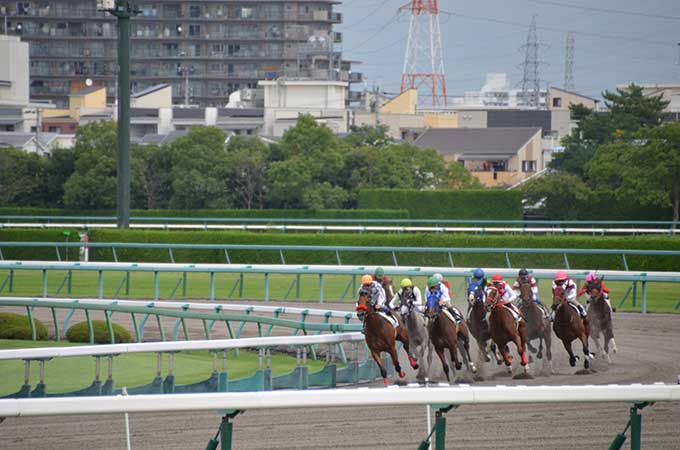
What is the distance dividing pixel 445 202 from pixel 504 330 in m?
32.1

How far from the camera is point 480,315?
13.6 metres

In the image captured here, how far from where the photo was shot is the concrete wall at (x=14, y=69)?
74.7m

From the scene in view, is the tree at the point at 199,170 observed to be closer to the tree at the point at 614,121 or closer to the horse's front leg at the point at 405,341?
the tree at the point at 614,121

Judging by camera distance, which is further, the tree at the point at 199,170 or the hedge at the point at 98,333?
the tree at the point at 199,170

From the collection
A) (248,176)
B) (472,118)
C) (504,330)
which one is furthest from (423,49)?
(504,330)

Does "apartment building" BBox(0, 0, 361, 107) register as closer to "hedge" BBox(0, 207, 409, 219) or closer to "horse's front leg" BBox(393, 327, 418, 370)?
"hedge" BBox(0, 207, 409, 219)

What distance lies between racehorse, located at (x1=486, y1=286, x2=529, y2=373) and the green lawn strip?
2.01 meters

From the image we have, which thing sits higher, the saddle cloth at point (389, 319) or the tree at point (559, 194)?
the tree at point (559, 194)

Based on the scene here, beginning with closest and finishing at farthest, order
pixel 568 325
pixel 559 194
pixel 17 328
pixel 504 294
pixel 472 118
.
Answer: pixel 504 294
pixel 568 325
pixel 17 328
pixel 559 194
pixel 472 118

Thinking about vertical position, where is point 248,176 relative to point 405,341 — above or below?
above

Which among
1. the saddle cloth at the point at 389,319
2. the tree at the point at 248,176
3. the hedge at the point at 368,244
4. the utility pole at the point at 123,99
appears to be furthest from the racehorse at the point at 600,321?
the tree at the point at 248,176

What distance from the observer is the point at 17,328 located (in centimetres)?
1587

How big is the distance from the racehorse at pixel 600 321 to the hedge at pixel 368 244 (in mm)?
11379

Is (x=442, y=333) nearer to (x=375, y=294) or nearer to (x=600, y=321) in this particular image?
(x=375, y=294)
